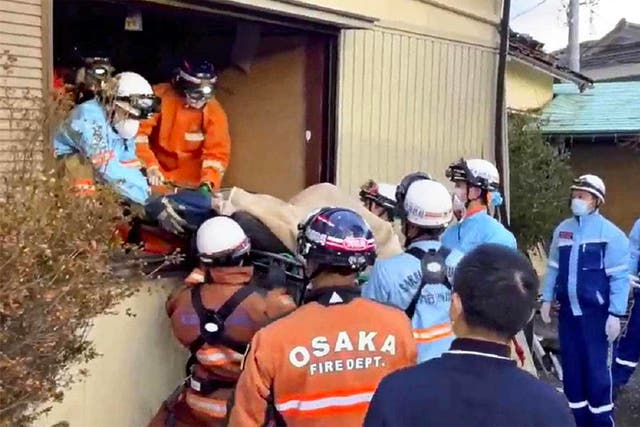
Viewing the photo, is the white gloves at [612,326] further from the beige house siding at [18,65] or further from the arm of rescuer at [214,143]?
the beige house siding at [18,65]

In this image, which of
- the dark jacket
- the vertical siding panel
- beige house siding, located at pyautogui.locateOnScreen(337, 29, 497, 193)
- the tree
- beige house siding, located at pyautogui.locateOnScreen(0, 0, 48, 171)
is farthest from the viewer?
the tree

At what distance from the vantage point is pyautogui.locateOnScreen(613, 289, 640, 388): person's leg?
32.3 feet

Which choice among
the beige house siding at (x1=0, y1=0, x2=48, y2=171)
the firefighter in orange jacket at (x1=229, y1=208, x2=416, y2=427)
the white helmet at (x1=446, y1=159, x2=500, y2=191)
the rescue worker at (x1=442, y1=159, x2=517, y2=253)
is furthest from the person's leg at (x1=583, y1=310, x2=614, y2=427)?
the beige house siding at (x1=0, y1=0, x2=48, y2=171)

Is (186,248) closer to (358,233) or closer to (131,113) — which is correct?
(131,113)

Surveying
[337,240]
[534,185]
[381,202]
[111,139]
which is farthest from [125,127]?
[534,185]

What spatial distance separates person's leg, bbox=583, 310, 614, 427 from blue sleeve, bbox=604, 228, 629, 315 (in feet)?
0.42

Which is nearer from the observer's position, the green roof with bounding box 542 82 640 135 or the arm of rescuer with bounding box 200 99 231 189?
the arm of rescuer with bounding box 200 99 231 189

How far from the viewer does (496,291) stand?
116 inches

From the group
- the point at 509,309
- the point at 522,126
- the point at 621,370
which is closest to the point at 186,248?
the point at 509,309

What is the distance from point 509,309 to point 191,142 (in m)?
4.84

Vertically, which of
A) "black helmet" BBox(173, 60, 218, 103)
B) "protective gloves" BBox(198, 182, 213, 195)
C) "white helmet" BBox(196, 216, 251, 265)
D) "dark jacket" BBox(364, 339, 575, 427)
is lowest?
"dark jacket" BBox(364, 339, 575, 427)

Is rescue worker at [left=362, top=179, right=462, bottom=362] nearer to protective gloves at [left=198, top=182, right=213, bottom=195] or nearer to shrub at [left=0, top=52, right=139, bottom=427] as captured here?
shrub at [left=0, top=52, right=139, bottom=427]

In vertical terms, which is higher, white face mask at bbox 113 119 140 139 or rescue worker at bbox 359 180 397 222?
white face mask at bbox 113 119 140 139

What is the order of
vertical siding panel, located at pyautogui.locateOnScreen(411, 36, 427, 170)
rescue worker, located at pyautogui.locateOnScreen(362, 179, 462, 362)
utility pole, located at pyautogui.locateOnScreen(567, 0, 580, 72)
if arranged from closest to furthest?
rescue worker, located at pyautogui.locateOnScreen(362, 179, 462, 362) < vertical siding panel, located at pyautogui.locateOnScreen(411, 36, 427, 170) < utility pole, located at pyautogui.locateOnScreen(567, 0, 580, 72)
